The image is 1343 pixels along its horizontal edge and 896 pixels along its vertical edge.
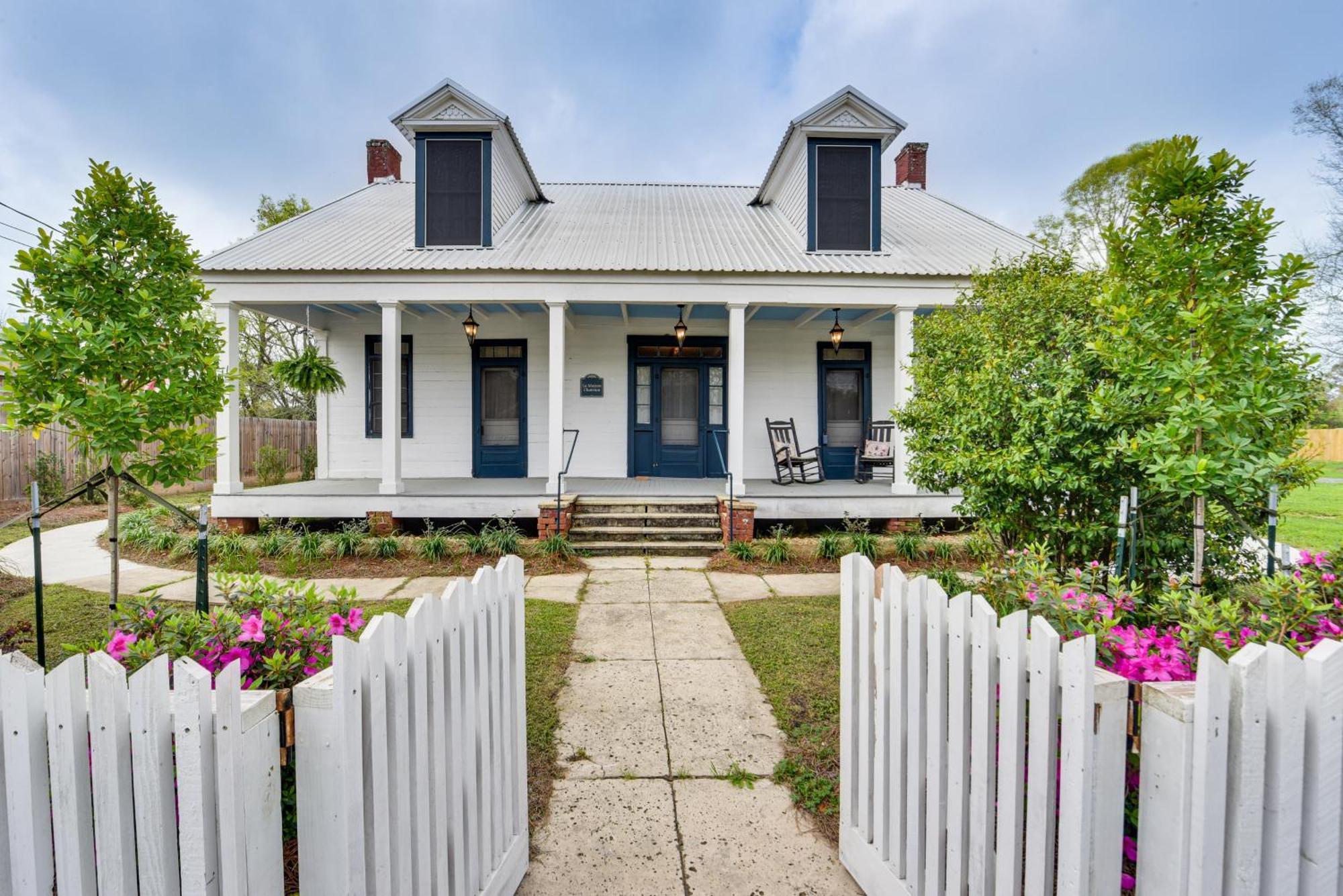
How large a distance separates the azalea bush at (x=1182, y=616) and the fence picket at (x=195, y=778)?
211 cm

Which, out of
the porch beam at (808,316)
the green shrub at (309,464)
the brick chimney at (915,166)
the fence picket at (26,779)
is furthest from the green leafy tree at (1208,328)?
the green shrub at (309,464)

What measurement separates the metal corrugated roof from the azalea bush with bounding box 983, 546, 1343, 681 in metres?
5.20

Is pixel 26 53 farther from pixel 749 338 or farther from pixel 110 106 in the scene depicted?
pixel 749 338

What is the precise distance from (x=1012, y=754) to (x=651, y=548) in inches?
231

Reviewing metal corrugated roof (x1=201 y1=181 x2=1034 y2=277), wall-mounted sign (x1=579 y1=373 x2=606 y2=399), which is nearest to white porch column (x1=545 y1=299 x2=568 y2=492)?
metal corrugated roof (x1=201 y1=181 x2=1034 y2=277)

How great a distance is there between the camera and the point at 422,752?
1.48m

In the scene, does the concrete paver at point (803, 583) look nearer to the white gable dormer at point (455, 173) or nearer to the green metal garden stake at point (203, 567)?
the green metal garden stake at point (203, 567)

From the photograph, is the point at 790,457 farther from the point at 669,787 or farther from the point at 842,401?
the point at 669,787

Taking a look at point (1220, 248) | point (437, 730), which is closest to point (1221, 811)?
point (437, 730)

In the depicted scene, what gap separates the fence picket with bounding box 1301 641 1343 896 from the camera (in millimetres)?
1029

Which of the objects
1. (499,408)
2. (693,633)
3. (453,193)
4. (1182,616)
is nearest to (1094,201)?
(453,193)

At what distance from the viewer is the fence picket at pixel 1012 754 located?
1354mm

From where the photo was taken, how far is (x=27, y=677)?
3.27ft

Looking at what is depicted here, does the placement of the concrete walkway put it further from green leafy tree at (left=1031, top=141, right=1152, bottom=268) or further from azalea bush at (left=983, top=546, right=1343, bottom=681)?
green leafy tree at (left=1031, top=141, right=1152, bottom=268)
